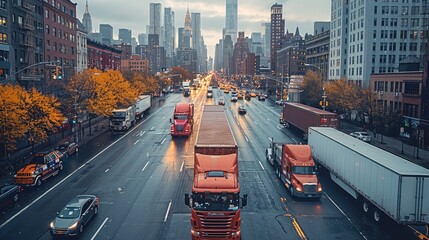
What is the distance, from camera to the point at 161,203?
1082 inches

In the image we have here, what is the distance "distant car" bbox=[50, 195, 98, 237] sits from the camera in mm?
21097

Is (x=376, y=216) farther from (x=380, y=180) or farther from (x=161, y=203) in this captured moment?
(x=161, y=203)

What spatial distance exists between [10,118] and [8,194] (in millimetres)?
11032

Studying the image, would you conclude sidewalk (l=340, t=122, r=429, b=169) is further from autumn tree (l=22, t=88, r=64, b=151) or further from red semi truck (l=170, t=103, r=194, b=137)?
autumn tree (l=22, t=88, r=64, b=151)

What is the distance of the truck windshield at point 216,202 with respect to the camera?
18.6 meters

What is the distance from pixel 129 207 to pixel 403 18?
272ft

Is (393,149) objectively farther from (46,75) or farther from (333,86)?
(46,75)

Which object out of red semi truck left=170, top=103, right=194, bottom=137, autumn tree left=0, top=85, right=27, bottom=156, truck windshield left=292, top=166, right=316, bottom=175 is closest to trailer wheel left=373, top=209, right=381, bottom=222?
truck windshield left=292, top=166, right=316, bottom=175

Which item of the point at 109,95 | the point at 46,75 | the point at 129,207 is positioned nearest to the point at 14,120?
the point at 129,207

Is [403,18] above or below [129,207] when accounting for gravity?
above

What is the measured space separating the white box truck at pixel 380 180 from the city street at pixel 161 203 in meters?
1.39

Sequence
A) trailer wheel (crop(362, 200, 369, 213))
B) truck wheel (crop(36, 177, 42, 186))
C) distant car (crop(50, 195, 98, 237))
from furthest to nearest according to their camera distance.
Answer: truck wheel (crop(36, 177, 42, 186))
trailer wheel (crop(362, 200, 369, 213))
distant car (crop(50, 195, 98, 237))

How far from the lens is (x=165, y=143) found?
52.1 metres

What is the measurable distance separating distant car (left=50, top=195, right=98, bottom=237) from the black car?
621 cm
